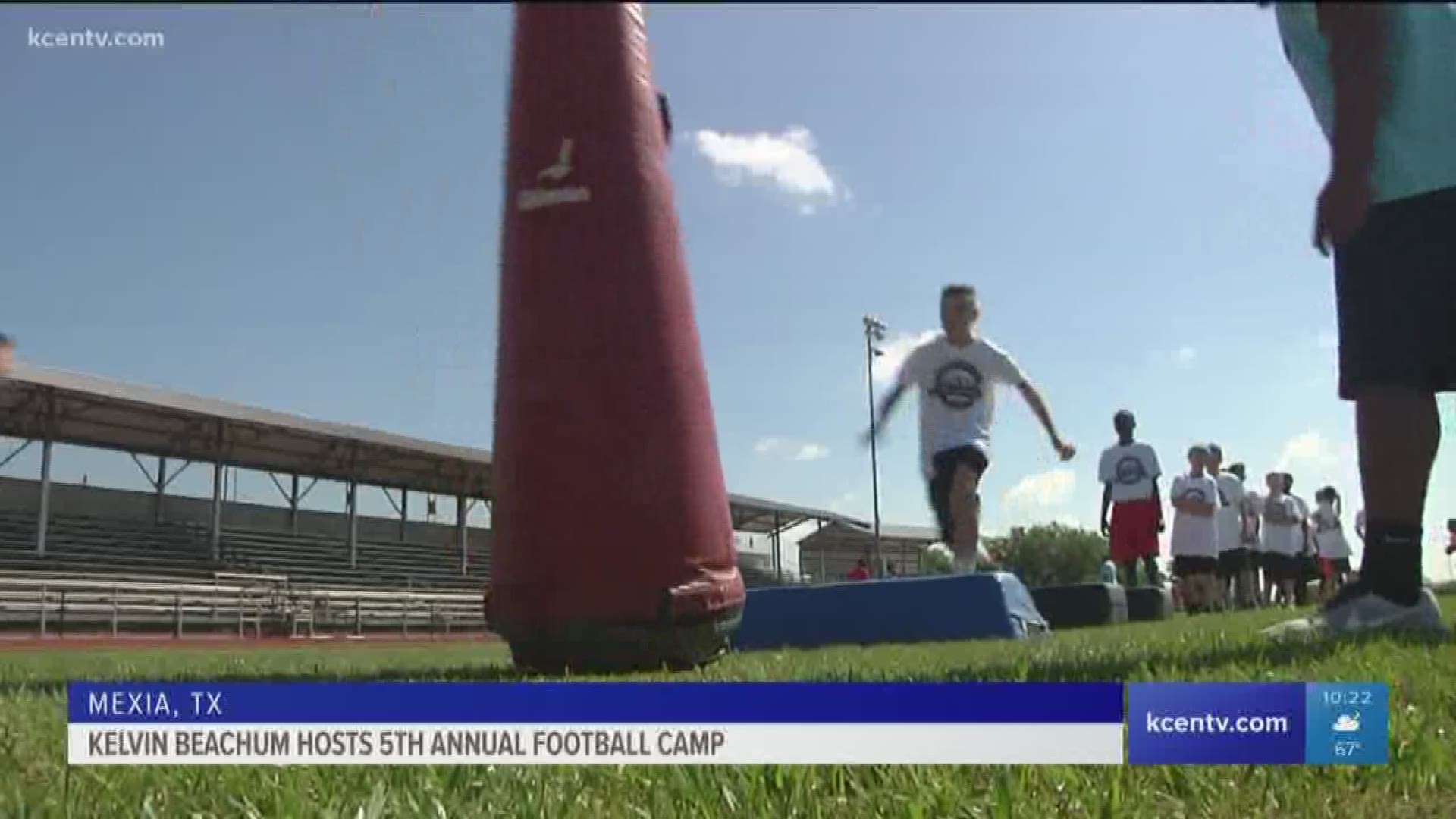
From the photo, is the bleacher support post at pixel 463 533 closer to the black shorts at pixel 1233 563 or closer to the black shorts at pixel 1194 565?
the black shorts at pixel 1194 565

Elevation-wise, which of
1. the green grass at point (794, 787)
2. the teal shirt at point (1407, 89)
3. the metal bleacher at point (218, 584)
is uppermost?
the teal shirt at point (1407, 89)

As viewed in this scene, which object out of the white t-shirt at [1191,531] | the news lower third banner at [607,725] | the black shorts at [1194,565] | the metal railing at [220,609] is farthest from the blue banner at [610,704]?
the black shorts at [1194,565]

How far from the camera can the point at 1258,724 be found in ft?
4.76

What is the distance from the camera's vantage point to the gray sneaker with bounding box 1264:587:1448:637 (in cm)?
248

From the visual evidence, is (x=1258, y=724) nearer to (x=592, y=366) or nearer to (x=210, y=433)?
(x=592, y=366)

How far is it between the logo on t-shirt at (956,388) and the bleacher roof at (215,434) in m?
2.03

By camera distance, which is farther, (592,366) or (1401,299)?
(592,366)

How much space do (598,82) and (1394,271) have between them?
1.48 metres

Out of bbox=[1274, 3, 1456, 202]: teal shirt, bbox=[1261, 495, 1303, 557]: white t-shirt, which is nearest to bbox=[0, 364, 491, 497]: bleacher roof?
bbox=[1274, 3, 1456, 202]: teal shirt

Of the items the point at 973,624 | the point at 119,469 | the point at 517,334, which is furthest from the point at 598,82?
the point at 973,624

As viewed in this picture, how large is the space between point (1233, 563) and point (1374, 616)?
7253 millimetres

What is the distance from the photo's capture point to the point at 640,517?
2.49 meters

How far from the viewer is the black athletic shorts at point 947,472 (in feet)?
14.4

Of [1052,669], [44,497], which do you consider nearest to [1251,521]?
[1052,669]
